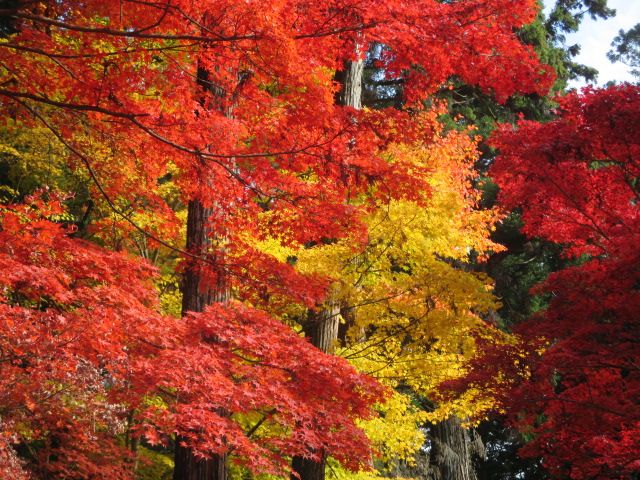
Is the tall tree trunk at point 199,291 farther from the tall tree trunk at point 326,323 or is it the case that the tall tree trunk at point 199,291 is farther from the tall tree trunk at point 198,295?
the tall tree trunk at point 326,323

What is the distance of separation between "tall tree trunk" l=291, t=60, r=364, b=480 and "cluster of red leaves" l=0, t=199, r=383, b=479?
1827mm

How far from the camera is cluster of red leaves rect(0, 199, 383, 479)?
186 inches

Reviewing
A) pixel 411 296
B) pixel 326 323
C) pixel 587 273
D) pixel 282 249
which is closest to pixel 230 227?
pixel 282 249

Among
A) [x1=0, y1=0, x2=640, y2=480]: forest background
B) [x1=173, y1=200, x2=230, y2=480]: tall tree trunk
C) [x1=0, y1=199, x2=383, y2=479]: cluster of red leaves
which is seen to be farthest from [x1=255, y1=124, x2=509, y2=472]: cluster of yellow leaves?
[x1=0, y1=199, x2=383, y2=479]: cluster of red leaves

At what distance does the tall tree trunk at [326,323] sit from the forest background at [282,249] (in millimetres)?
30

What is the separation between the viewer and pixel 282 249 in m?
8.56

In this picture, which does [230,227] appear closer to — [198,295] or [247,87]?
[198,295]

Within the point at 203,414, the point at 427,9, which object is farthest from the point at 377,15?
the point at 203,414

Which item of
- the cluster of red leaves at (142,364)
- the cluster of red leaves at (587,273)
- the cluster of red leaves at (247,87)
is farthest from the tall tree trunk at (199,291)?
the cluster of red leaves at (587,273)

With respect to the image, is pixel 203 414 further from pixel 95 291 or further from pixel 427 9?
pixel 427 9

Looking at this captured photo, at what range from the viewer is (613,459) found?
6.68 m

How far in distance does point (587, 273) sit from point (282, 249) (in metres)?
3.73

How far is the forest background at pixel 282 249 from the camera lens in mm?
5074

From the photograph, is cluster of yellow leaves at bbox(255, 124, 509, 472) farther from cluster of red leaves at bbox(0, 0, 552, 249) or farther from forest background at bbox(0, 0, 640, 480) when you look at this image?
cluster of red leaves at bbox(0, 0, 552, 249)
